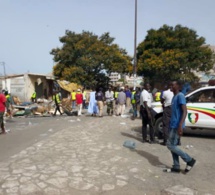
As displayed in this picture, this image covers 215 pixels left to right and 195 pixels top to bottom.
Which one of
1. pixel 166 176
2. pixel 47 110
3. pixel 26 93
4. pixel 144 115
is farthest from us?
pixel 26 93

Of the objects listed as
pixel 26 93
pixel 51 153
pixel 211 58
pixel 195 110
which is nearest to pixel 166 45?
pixel 211 58

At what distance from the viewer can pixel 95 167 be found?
588cm

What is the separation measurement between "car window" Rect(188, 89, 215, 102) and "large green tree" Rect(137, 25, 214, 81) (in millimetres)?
18995

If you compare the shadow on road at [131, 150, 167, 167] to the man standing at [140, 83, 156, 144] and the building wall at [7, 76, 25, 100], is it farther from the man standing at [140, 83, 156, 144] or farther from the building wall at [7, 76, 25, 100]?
the building wall at [7, 76, 25, 100]

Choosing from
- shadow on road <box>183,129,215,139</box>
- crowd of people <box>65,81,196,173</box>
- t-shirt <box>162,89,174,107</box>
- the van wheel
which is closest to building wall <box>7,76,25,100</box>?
crowd of people <box>65,81,196,173</box>

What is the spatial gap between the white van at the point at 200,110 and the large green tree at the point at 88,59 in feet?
71.0

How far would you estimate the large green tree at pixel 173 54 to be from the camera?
1104 inches

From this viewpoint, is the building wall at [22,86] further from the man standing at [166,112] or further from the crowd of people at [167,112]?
the man standing at [166,112]

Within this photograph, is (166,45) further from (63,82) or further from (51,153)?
(51,153)

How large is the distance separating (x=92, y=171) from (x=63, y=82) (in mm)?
24835

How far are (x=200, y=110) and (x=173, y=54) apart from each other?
64.3ft

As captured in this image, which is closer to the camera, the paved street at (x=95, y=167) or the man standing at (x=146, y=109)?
the paved street at (x=95, y=167)

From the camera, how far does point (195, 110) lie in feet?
29.9

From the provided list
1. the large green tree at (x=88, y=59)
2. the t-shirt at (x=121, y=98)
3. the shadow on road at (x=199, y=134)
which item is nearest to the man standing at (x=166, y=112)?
the shadow on road at (x=199, y=134)
